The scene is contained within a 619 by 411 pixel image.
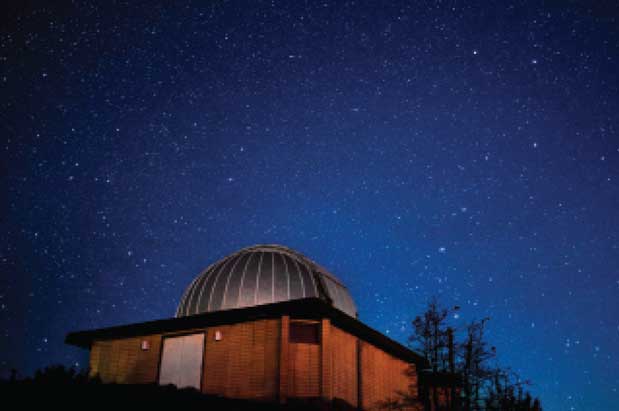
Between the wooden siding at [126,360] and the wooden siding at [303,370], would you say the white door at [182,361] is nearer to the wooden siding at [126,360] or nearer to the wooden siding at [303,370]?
the wooden siding at [126,360]

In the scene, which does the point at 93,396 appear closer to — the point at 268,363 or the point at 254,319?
the point at 268,363

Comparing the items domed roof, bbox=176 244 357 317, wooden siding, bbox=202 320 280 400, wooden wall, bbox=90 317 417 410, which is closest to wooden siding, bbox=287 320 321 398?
wooden wall, bbox=90 317 417 410

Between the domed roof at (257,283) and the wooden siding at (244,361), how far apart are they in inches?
75.9

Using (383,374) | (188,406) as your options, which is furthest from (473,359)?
(188,406)

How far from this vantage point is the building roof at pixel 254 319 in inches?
594

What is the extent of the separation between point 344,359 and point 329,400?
70.7 inches

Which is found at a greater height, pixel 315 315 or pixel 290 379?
pixel 315 315

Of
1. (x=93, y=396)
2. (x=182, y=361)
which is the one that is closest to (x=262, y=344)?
(x=182, y=361)

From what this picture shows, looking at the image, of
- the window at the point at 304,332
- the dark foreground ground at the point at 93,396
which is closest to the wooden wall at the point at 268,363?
the window at the point at 304,332

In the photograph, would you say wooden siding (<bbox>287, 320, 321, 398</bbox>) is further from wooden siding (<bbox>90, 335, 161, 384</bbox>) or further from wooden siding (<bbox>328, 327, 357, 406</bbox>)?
wooden siding (<bbox>90, 335, 161, 384</bbox>)

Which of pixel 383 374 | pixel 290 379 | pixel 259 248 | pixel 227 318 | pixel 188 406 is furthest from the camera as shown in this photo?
pixel 259 248

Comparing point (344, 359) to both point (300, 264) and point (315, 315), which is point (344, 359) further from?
point (300, 264)

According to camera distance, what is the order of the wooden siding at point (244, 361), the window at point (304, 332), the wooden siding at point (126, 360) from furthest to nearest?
the wooden siding at point (126, 360) → the window at point (304, 332) → the wooden siding at point (244, 361)

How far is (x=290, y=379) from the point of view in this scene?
14953 millimetres
